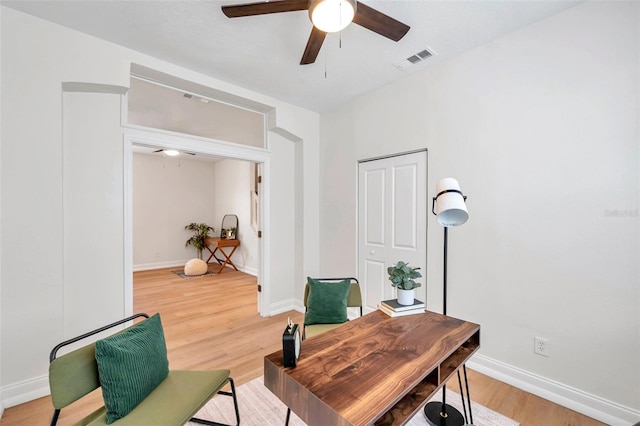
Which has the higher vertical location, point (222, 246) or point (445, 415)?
point (222, 246)

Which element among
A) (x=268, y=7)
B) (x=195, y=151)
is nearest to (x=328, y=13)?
(x=268, y=7)

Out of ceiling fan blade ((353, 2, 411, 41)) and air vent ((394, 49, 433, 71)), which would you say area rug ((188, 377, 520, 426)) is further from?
air vent ((394, 49, 433, 71))

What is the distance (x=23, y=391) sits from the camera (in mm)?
2016

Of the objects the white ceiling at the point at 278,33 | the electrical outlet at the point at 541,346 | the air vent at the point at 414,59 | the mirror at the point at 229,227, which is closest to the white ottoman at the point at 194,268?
the mirror at the point at 229,227

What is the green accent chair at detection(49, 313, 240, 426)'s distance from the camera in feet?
4.06

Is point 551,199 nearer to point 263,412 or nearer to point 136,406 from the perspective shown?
point 263,412

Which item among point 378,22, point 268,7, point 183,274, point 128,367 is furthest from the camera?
point 183,274

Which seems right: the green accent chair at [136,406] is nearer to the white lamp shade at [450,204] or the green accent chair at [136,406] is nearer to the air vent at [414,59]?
the white lamp shade at [450,204]

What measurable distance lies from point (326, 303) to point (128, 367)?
1410 mm

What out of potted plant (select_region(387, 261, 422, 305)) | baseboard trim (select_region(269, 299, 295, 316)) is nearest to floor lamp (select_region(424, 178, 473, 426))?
potted plant (select_region(387, 261, 422, 305))

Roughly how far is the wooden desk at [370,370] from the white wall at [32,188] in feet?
6.62

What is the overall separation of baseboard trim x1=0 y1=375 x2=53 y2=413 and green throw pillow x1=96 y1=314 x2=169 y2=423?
134 cm

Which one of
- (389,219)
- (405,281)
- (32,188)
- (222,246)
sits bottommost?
(222,246)

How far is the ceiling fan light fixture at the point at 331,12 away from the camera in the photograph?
1448mm
